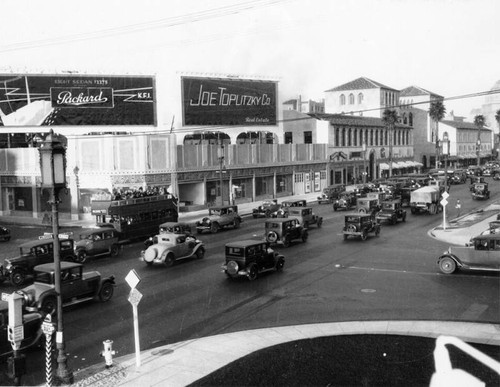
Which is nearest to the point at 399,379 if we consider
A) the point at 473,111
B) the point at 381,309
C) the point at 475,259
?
the point at 381,309

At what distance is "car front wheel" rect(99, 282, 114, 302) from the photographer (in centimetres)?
2100

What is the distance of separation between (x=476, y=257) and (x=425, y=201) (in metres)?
24.8

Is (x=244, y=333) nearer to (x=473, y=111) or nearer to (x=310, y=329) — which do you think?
(x=310, y=329)

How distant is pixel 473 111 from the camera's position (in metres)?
183

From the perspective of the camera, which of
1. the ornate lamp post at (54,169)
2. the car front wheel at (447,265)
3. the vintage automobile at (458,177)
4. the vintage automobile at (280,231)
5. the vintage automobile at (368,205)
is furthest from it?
the vintage automobile at (458,177)

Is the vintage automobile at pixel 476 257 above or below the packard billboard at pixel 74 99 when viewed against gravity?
below

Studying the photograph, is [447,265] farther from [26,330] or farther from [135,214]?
[135,214]

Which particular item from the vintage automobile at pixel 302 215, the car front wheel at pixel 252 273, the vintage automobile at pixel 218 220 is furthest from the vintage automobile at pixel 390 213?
the car front wheel at pixel 252 273

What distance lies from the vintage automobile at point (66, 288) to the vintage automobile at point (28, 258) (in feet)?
15.4

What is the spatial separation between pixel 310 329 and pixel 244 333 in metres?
2.08

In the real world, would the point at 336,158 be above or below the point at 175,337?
above

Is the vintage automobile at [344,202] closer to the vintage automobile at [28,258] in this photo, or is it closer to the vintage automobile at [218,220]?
the vintage automobile at [218,220]

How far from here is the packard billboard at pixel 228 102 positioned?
59.8m

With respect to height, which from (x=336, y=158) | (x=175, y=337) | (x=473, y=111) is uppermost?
(x=473, y=111)
